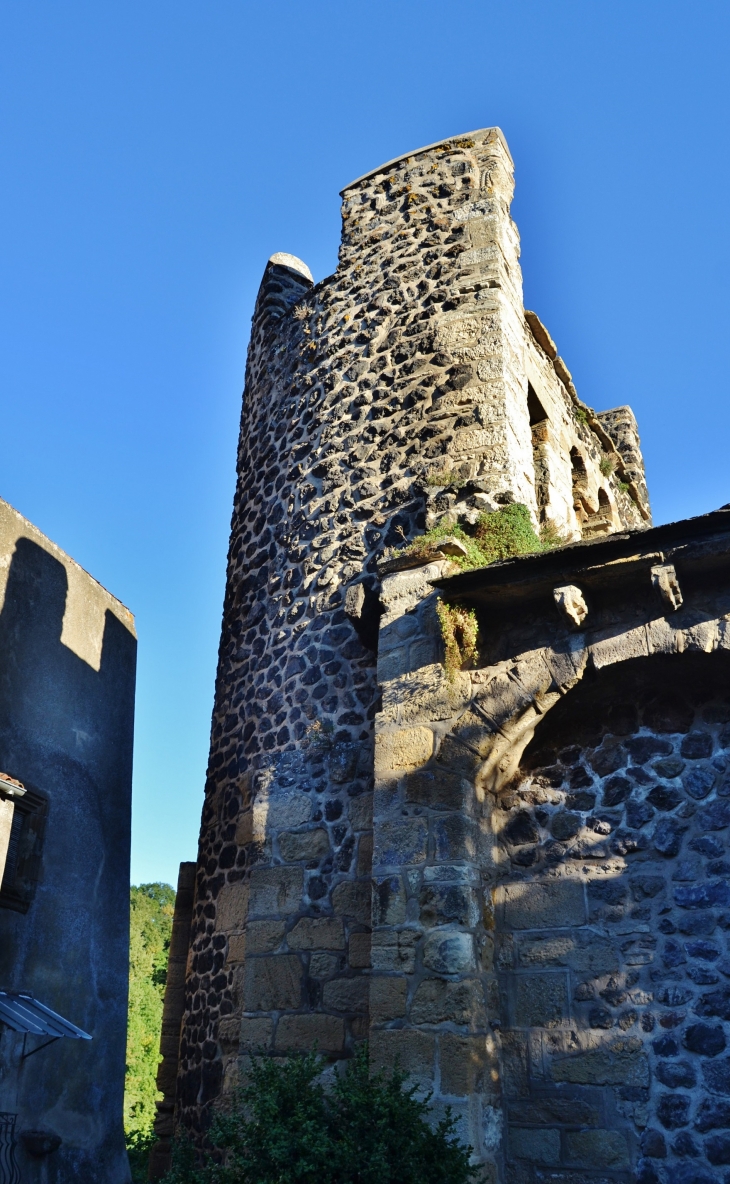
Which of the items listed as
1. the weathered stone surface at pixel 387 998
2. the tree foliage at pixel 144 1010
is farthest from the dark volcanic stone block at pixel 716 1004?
the tree foliage at pixel 144 1010

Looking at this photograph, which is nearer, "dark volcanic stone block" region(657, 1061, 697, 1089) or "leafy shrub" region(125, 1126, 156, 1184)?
"dark volcanic stone block" region(657, 1061, 697, 1089)

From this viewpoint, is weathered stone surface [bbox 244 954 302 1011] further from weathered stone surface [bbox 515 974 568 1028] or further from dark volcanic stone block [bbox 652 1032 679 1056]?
dark volcanic stone block [bbox 652 1032 679 1056]

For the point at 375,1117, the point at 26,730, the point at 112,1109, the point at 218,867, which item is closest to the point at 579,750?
the point at 375,1117

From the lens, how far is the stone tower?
6391 millimetres

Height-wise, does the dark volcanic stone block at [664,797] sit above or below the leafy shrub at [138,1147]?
above

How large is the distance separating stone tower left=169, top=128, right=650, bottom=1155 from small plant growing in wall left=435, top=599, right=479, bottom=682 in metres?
0.19

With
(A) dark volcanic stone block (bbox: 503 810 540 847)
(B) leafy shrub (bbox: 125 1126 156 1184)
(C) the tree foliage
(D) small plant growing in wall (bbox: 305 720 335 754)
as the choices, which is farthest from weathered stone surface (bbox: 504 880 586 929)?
(C) the tree foliage

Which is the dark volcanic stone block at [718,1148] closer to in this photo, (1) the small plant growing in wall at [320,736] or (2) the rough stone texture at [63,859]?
(1) the small plant growing in wall at [320,736]

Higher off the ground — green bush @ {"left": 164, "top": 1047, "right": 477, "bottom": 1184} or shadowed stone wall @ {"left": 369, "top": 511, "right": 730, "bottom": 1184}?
shadowed stone wall @ {"left": 369, "top": 511, "right": 730, "bottom": 1184}

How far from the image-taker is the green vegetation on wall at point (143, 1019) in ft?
52.5

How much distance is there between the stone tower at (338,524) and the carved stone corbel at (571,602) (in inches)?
34.0

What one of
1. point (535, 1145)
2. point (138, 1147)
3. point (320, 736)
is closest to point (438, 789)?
point (320, 736)

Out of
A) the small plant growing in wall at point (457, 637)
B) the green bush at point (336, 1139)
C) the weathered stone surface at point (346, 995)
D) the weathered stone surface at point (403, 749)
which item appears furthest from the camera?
the weathered stone surface at point (346, 995)

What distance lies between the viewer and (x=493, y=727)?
5590 mm
